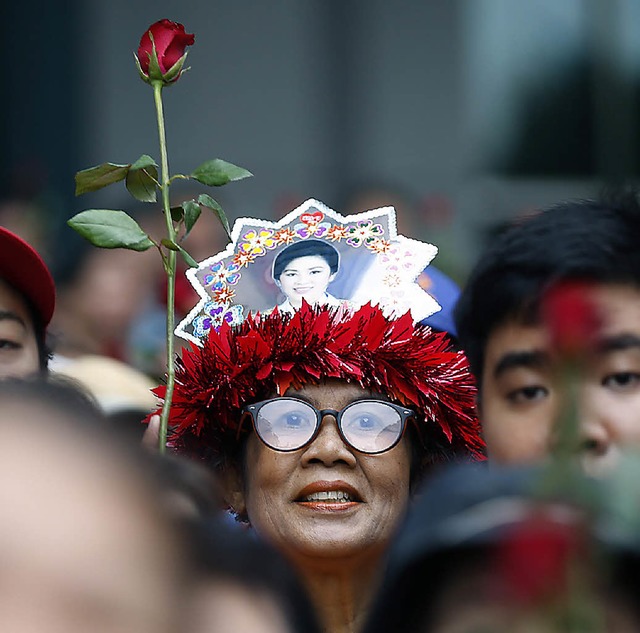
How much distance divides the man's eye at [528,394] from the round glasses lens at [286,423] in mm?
317

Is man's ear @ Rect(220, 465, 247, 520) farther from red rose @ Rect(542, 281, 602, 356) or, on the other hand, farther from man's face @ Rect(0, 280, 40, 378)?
red rose @ Rect(542, 281, 602, 356)

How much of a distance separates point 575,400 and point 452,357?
61.8 inches

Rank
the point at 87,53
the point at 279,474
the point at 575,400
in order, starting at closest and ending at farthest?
the point at 575,400 → the point at 279,474 → the point at 87,53

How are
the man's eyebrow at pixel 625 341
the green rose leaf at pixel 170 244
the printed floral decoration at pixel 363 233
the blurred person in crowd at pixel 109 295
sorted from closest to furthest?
Answer: the green rose leaf at pixel 170 244, the man's eyebrow at pixel 625 341, the printed floral decoration at pixel 363 233, the blurred person in crowd at pixel 109 295

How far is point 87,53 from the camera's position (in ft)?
25.9

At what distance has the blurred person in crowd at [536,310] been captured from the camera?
2.16m

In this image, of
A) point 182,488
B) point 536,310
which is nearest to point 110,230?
point 536,310

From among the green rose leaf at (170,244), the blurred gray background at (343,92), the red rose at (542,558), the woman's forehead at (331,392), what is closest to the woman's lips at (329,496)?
the woman's forehead at (331,392)

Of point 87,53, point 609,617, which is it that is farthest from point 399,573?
point 87,53

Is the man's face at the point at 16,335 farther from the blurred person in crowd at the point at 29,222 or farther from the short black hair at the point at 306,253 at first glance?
the blurred person in crowd at the point at 29,222

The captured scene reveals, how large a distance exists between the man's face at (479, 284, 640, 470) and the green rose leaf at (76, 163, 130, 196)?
1.96 ft

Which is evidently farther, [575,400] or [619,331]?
[619,331]

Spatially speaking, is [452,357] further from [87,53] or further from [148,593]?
[87,53]

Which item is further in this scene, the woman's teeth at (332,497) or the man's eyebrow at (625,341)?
the woman's teeth at (332,497)
